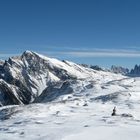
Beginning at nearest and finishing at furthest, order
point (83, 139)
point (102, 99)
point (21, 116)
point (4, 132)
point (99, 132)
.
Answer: point (83, 139) → point (99, 132) → point (4, 132) → point (21, 116) → point (102, 99)

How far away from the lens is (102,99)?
99938 mm

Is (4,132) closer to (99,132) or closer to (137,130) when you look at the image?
(99,132)

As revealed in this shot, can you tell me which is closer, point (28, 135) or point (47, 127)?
point (28, 135)

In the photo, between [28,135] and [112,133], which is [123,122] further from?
[28,135]

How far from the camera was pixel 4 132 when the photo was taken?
43031 mm

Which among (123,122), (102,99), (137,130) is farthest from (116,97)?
(137,130)

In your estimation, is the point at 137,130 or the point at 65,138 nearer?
the point at 65,138

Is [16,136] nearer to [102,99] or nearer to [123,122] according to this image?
[123,122]

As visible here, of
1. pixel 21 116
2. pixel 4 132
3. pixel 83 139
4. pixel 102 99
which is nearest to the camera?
pixel 83 139

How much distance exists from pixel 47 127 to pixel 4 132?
4790 millimetres

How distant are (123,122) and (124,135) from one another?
9.95 m

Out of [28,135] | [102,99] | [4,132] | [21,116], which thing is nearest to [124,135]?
[28,135]

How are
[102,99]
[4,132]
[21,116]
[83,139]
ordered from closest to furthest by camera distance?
[83,139]
[4,132]
[21,116]
[102,99]

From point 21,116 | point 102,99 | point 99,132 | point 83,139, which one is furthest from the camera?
point 102,99
